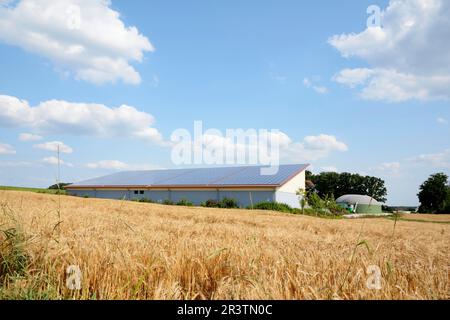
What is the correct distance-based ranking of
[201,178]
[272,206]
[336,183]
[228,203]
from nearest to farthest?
[272,206], [228,203], [201,178], [336,183]

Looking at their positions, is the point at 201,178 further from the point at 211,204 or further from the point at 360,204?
the point at 360,204

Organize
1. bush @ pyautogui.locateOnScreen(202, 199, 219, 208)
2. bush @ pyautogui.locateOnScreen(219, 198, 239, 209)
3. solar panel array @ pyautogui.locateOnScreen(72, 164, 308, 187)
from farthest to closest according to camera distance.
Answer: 1. solar panel array @ pyautogui.locateOnScreen(72, 164, 308, 187)
2. bush @ pyautogui.locateOnScreen(202, 199, 219, 208)
3. bush @ pyautogui.locateOnScreen(219, 198, 239, 209)

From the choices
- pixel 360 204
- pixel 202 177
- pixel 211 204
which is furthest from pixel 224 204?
pixel 360 204

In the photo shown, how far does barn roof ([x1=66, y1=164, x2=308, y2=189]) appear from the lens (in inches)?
1670

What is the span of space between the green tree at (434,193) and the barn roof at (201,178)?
61673 millimetres

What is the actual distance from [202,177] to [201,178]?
0.67 m

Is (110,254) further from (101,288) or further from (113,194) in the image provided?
(113,194)

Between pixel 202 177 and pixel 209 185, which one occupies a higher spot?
pixel 202 177

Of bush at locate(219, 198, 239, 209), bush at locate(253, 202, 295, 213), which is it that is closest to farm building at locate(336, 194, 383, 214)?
bush at locate(253, 202, 295, 213)

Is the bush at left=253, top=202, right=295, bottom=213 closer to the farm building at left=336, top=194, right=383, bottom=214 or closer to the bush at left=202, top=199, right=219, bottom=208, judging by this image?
the bush at left=202, top=199, right=219, bottom=208

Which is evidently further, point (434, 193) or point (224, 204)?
point (434, 193)

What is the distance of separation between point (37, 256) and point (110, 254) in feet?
2.16

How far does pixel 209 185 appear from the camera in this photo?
43.7 metres

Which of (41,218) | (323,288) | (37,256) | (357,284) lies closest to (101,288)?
(37,256)
